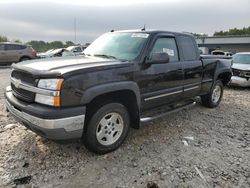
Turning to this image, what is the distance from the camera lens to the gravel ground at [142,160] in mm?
2986

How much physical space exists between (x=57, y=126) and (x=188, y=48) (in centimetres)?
337

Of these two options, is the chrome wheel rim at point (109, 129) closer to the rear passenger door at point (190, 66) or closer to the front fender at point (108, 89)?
the front fender at point (108, 89)

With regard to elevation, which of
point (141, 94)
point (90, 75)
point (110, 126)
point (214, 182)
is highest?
point (90, 75)

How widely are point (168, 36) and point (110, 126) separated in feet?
7.04

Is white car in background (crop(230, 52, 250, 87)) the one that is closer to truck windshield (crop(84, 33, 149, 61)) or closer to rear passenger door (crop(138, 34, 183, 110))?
rear passenger door (crop(138, 34, 183, 110))

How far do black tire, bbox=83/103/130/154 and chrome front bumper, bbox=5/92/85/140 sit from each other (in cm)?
20

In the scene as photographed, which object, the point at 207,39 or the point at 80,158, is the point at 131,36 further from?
the point at 207,39

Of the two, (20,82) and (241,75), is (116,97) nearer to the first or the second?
(20,82)

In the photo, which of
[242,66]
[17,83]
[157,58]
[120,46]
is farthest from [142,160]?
[242,66]

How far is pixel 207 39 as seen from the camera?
38875 mm

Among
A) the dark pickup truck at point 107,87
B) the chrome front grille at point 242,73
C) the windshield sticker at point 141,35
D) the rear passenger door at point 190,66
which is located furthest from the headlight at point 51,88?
the chrome front grille at point 242,73

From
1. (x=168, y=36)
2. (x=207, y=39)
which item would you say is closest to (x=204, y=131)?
(x=168, y=36)

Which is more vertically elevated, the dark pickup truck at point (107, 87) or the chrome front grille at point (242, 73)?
the dark pickup truck at point (107, 87)

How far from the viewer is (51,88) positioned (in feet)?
9.45
